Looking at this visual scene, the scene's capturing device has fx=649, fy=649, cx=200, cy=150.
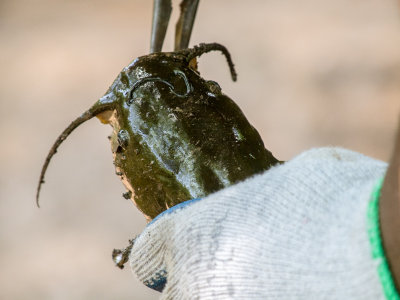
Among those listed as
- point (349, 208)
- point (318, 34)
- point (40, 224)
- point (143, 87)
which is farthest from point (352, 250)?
point (318, 34)

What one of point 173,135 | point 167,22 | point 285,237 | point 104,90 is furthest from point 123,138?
point 104,90

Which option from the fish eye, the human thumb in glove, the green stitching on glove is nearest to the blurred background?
the fish eye

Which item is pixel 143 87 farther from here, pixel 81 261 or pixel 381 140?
pixel 381 140

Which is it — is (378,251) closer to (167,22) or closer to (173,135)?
(173,135)

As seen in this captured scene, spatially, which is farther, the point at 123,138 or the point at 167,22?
the point at 167,22

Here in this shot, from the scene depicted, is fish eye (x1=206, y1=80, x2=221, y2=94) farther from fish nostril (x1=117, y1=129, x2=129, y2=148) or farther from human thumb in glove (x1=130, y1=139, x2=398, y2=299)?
human thumb in glove (x1=130, y1=139, x2=398, y2=299)

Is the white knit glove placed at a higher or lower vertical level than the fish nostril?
lower

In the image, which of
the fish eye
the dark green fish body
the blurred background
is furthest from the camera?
the blurred background
